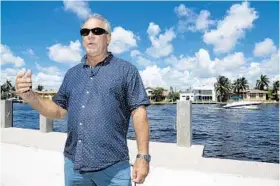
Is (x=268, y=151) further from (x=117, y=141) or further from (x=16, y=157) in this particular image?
(x=117, y=141)

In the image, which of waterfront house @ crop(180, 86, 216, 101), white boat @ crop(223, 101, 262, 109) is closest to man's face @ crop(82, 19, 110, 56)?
white boat @ crop(223, 101, 262, 109)

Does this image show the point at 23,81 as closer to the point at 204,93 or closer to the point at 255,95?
the point at 255,95

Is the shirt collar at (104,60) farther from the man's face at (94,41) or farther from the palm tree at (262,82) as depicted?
the palm tree at (262,82)

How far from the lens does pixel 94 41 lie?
233cm

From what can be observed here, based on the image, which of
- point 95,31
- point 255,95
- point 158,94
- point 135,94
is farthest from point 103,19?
point 255,95

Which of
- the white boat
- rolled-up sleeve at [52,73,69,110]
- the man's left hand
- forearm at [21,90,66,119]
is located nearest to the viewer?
the man's left hand

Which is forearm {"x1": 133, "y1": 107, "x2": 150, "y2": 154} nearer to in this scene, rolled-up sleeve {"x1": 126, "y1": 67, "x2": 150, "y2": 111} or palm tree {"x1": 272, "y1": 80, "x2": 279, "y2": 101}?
rolled-up sleeve {"x1": 126, "y1": 67, "x2": 150, "y2": 111}

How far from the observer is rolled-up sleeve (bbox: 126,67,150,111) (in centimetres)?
216

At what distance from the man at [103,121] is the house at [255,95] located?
5054 inches

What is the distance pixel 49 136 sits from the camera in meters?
6.08

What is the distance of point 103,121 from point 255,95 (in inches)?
5245

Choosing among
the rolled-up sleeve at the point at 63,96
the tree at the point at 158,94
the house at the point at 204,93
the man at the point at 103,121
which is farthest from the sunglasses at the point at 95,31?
the house at the point at 204,93

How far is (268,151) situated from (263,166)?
52.0 ft

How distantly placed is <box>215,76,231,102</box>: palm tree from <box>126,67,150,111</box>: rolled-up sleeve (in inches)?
4817
